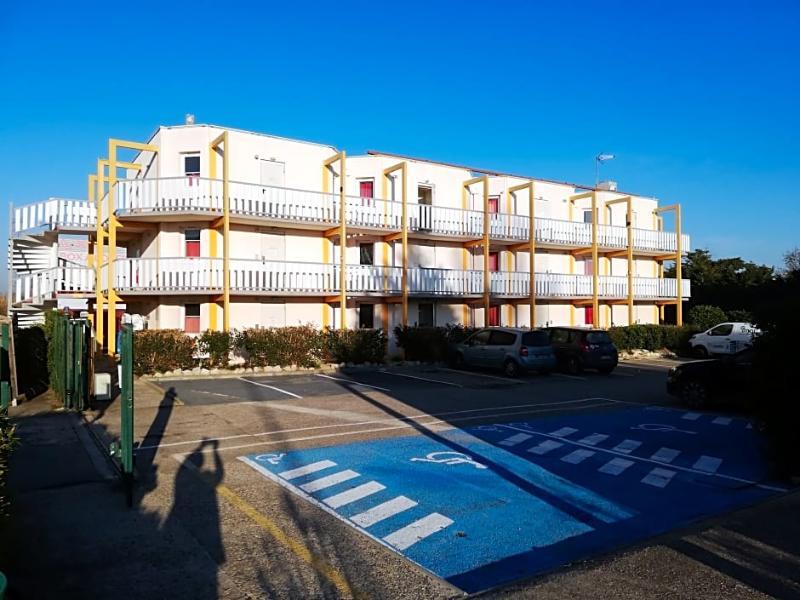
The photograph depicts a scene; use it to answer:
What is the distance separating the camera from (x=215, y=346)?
824 inches

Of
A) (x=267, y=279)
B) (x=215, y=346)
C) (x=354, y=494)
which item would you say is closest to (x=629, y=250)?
(x=267, y=279)

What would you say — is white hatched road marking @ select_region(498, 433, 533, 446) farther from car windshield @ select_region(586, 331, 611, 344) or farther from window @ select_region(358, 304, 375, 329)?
window @ select_region(358, 304, 375, 329)

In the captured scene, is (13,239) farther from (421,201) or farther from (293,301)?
(421,201)

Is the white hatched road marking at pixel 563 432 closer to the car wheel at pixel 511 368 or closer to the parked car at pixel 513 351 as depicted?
the parked car at pixel 513 351

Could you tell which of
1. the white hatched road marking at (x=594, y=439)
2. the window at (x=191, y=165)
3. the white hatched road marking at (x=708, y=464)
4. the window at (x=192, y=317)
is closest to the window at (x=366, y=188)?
the window at (x=191, y=165)

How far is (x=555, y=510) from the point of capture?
7.05 meters

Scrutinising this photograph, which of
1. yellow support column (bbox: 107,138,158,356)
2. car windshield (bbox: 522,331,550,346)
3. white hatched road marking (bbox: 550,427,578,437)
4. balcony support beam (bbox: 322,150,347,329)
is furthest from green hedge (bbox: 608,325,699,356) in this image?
yellow support column (bbox: 107,138,158,356)

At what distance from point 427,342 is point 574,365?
5759mm

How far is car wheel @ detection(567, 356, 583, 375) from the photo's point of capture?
22.9 m

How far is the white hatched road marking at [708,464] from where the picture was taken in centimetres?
918

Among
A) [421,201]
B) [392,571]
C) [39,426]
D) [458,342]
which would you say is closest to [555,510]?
[392,571]

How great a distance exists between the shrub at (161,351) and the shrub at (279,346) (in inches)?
70.9

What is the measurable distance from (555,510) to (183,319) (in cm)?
1925

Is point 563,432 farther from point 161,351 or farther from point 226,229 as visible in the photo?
point 226,229
